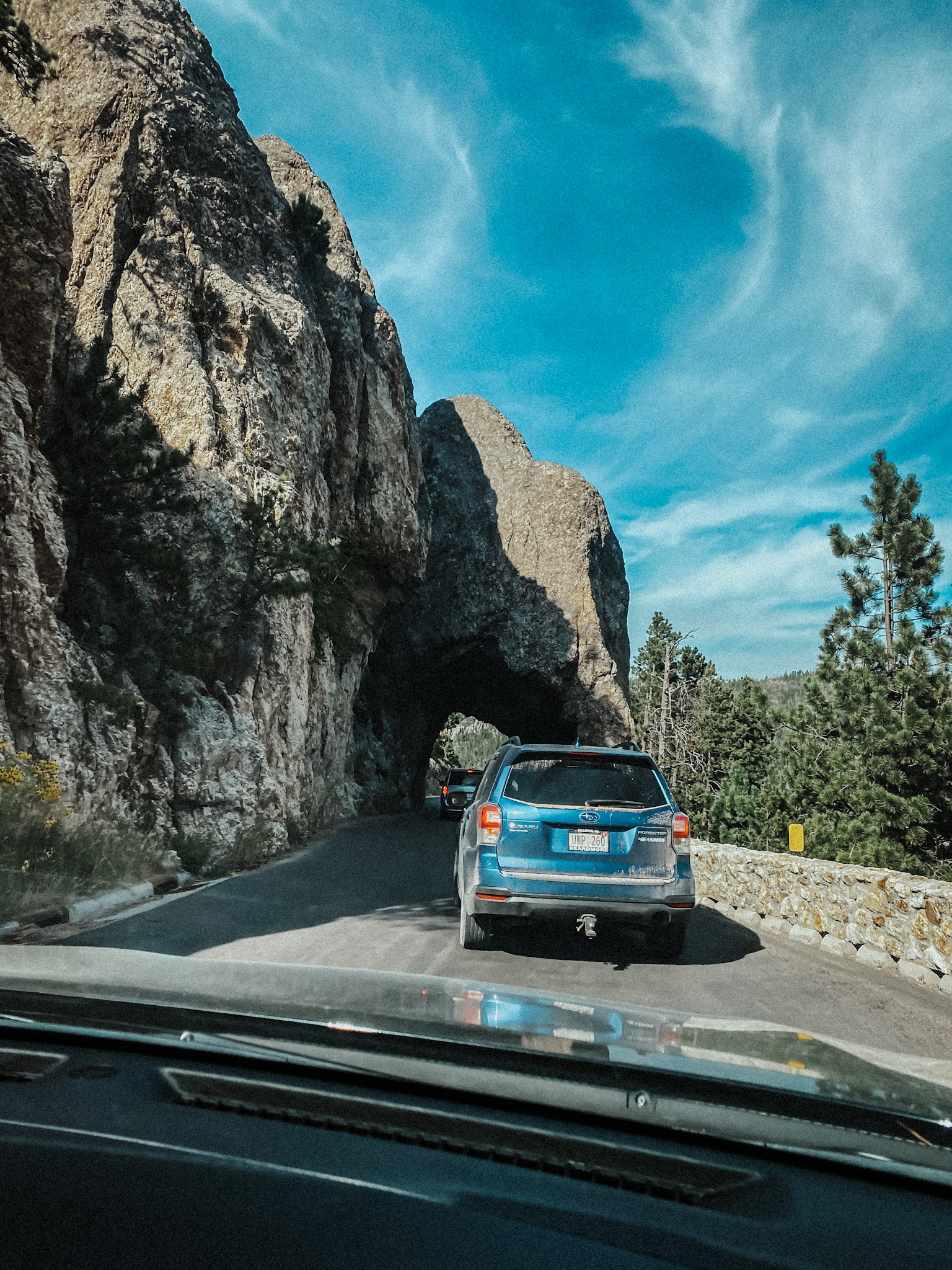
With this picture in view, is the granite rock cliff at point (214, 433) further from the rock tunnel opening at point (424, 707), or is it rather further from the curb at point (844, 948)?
the curb at point (844, 948)

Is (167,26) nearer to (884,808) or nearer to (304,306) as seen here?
(304,306)

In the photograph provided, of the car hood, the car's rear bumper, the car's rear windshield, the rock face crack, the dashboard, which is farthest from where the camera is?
the rock face crack

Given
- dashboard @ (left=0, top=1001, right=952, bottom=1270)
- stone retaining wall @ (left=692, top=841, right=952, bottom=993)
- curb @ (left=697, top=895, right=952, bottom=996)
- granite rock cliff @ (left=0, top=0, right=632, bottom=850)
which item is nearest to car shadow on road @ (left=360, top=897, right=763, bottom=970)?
curb @ (left=697, top=895, right=952, bottom=996)

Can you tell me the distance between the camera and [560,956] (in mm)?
7449

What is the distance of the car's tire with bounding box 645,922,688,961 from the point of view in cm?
734

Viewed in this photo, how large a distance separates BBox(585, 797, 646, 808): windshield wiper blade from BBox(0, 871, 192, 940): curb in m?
4.83

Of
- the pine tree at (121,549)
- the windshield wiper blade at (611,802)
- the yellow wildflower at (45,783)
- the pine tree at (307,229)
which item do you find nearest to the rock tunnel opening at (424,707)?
the pine tree at (307,229)

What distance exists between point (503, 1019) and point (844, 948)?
6.96 m

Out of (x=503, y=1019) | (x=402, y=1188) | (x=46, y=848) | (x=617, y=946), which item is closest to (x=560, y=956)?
(x=617, y=946)

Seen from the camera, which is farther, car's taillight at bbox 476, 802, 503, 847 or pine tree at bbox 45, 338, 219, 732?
pine tree at bbox 45, 338, 219, 732

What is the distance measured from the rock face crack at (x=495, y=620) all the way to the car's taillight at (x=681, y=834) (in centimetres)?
3291

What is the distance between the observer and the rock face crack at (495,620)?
44000mm

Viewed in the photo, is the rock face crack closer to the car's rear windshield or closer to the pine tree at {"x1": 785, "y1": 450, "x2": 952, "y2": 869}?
the pine tree at {"x1": 785, "y1": 450, "x2": 952, "y2": 869}

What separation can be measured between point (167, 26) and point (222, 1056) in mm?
29165
